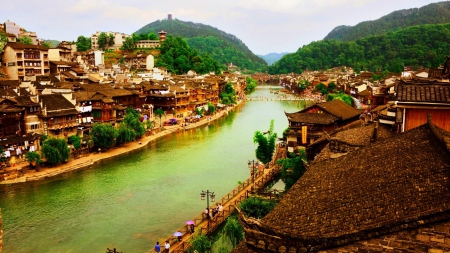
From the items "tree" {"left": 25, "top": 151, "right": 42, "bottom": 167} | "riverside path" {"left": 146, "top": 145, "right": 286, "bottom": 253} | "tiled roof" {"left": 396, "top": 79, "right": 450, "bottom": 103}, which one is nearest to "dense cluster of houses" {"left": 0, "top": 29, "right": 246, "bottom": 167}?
"tree" {"left": 25, "top": 151, "right": 42, "bottom": 167}

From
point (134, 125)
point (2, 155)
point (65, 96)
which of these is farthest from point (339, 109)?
point (65, 96)

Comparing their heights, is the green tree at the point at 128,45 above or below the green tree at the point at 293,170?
above

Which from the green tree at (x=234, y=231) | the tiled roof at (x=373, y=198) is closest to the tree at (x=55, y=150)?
the green tree at (x=234, y=231)

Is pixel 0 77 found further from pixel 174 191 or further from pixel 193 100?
pixel 174 191

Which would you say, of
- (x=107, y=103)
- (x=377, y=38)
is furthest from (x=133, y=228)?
(x=377, y=38)

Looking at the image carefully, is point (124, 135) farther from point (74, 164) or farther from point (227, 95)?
point (227, 95)

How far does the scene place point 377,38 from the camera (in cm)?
13462

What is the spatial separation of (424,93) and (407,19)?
193 meters

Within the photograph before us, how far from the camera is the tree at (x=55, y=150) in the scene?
25.8 meters

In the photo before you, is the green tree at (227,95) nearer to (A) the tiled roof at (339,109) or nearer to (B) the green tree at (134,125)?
(B) the green tree at (134,125)

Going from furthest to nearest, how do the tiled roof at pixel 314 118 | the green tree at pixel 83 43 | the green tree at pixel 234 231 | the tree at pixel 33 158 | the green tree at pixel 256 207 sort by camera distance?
the green tree at pixel 83 43, the tree at pixel 33 158, the tiled roof at pixel 314 118, the green tree at pixel 256 207, the green tree at pixel 234 231

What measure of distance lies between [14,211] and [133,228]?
22.6 feet

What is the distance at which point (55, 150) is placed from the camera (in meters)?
26.0

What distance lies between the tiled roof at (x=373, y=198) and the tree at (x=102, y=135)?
27.0m
